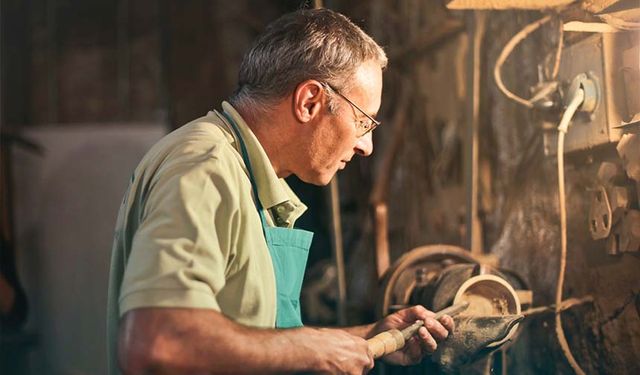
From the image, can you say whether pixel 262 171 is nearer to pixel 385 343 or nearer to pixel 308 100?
pixel 308 100

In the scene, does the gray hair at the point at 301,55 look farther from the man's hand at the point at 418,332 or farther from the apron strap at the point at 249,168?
the man's hand at the point at 418,332

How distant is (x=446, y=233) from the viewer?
12.3ft

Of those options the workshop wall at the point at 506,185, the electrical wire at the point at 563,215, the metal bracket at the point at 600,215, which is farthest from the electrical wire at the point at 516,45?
the metal bracket at the point at 600,215

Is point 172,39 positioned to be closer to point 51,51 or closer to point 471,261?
point 51,51

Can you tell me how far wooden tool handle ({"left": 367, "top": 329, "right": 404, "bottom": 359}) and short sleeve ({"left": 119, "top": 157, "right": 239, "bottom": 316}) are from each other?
410 millimetres

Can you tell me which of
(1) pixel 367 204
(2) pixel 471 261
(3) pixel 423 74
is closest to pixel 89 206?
(1) pixel 367 204

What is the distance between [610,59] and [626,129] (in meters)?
0.18

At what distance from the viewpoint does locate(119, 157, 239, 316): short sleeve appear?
1.48 metres

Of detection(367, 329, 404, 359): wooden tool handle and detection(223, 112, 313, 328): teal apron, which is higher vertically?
detection(223, 112, 313, 328): teal apron

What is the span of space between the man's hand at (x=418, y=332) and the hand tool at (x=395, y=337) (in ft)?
0.05

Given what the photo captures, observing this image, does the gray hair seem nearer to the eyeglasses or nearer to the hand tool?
the eyeglasses

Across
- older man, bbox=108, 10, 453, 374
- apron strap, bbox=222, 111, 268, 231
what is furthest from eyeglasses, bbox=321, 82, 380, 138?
apron strap, bbox=222, 111, 268, 231

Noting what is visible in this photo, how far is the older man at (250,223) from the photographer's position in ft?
4.85

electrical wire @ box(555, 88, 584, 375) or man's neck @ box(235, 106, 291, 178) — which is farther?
electrical wire @ box(555, 88, 584, 375)
